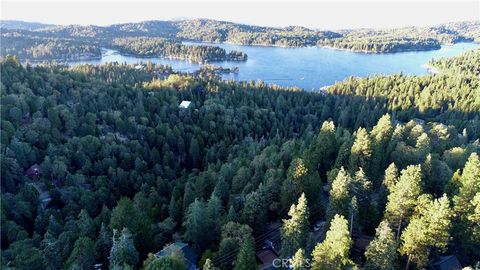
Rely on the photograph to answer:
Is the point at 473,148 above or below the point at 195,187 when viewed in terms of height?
above

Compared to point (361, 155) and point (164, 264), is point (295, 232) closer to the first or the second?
point (164, 264)

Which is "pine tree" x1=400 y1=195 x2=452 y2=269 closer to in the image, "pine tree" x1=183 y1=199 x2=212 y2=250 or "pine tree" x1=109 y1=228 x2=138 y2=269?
"pine tree" x1=183 y1=199 x2=212 y2=250

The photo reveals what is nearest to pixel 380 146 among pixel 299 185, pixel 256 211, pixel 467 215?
pixel 299 185

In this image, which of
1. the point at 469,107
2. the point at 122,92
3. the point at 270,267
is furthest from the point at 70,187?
the point at 469,107

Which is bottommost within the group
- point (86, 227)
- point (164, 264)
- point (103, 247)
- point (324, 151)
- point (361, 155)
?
point (86, 227)

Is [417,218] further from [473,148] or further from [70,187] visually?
[70,187]
